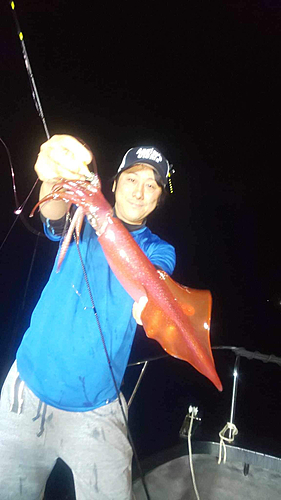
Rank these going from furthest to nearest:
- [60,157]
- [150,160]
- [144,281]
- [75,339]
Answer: [150,160] < [144,281] < [75,339] < [60,157]

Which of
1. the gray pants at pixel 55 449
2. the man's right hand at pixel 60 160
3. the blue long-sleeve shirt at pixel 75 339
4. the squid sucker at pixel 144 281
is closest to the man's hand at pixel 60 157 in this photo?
the man's right hand at pixel 60 160

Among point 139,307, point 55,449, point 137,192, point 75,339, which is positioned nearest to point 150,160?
point 137,192

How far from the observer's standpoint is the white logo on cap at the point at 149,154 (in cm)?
222

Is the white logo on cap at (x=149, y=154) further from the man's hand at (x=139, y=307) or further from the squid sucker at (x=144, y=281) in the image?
the man's hand at (x=139, y=307)

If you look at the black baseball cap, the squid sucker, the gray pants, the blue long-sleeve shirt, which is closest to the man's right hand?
the squid sucker

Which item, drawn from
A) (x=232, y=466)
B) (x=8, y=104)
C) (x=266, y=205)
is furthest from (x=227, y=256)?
(x=232, y=466)

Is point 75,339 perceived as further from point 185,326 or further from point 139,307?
point 185,326

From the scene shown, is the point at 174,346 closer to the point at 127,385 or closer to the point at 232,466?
the point at 232,466

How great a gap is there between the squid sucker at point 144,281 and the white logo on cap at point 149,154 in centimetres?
42

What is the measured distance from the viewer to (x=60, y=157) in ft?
5.61

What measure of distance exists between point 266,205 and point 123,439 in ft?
175

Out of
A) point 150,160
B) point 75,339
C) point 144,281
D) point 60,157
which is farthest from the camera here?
point 150,160

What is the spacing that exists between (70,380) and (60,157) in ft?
4.32

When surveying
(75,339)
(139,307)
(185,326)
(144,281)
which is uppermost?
(144,281)
